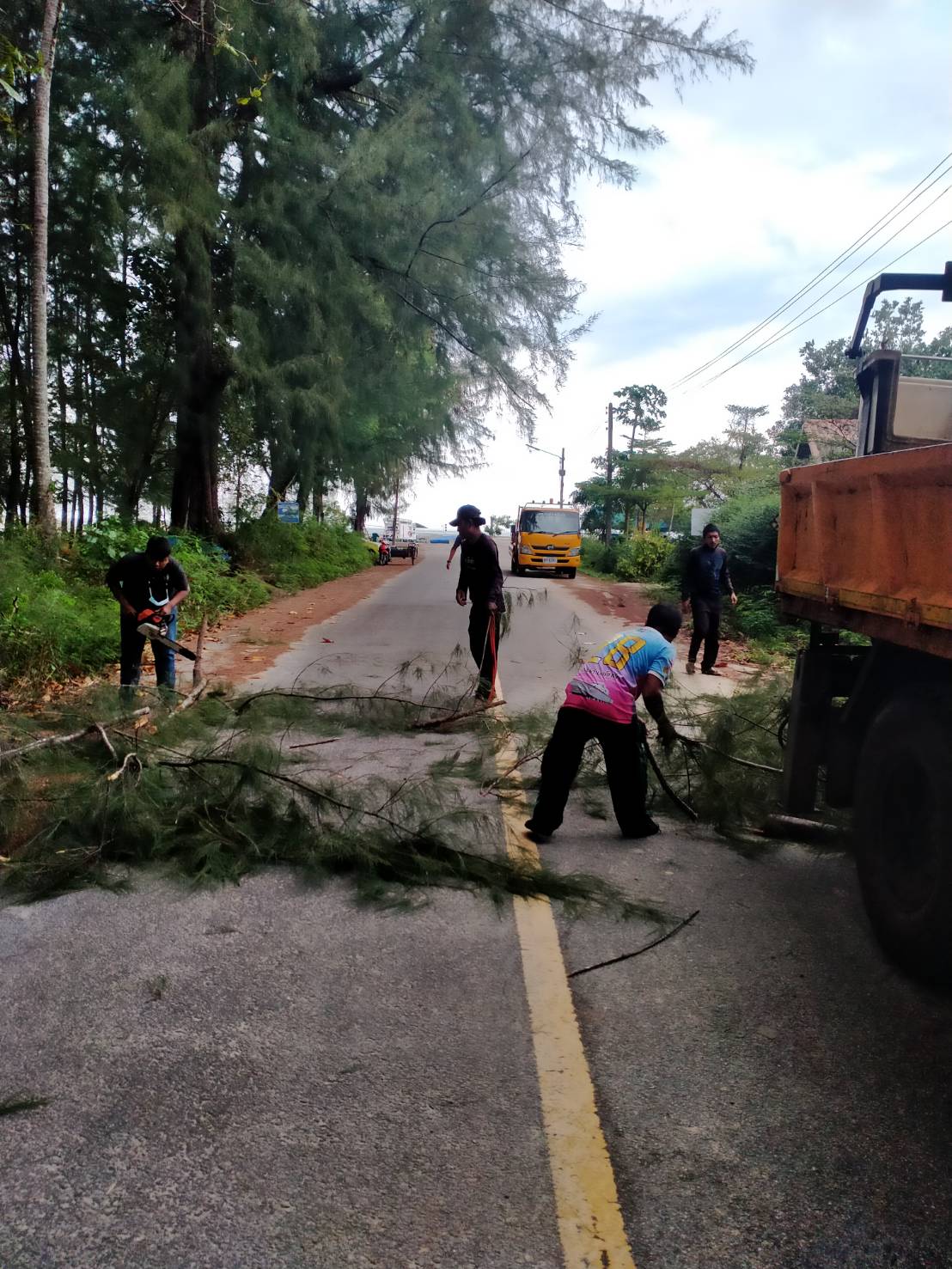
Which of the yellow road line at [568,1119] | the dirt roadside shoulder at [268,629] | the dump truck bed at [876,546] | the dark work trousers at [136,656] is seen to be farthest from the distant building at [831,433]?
the yellow road line at [568,1119]

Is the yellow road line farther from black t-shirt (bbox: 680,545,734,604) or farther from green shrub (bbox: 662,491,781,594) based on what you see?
green shrub (bbox: 662,491,781,594)

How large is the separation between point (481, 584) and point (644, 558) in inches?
1033

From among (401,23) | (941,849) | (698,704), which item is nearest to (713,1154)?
(941,849)

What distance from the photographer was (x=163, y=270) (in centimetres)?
2202

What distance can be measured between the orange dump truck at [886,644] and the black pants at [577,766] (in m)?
0.87

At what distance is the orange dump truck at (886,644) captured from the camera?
12.5 ft

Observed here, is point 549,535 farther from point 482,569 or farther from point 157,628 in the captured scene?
point 157,628

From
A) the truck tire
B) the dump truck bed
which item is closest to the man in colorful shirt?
the dump truck bed

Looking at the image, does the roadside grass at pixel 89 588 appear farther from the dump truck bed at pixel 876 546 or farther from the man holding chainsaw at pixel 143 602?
the dump truck bed at pixel 876 546

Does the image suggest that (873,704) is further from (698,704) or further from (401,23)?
(401,23)

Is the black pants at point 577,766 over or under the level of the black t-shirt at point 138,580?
under

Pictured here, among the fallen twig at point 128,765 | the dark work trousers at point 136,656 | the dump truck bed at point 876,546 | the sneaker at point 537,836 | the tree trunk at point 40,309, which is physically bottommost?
the sneaker at point 537,836

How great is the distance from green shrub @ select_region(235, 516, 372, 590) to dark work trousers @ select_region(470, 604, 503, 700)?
15077 millimetres

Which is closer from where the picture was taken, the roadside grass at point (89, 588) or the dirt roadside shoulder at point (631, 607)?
the roadside grass at point (89, 588)
